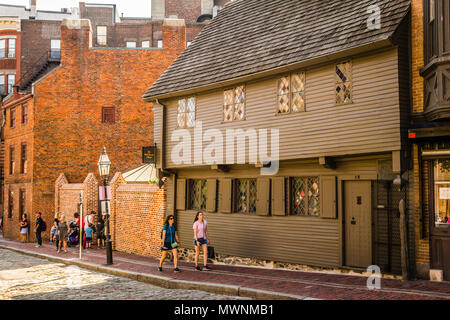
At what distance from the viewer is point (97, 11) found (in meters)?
48.6

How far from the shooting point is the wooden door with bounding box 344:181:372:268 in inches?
514

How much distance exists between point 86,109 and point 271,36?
16.7 meters

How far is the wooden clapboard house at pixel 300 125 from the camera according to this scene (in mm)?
12547

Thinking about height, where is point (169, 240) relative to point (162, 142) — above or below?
below

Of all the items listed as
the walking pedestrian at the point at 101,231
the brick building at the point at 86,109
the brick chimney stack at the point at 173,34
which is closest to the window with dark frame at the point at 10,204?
the brick building at the point at 86,109

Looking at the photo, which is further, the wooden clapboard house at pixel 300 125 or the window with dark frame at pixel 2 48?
the window with dark frame at pixel 2 48

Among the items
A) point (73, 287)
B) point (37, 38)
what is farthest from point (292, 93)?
point (37, 38)

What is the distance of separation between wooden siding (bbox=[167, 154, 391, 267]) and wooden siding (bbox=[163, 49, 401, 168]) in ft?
1.78

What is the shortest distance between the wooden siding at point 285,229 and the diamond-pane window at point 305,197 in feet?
0.74

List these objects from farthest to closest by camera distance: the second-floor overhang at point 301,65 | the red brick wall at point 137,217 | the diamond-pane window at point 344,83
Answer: the red brick wall at point 137,217, the diamond-pane window at point 344,83, the second-floor overhang at point 301,65

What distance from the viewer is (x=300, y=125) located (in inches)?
573

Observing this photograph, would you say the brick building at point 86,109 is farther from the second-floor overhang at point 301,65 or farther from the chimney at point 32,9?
the chimney at point 32,9

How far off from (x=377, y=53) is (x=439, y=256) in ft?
16.5
